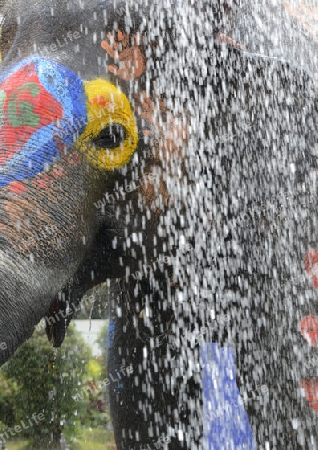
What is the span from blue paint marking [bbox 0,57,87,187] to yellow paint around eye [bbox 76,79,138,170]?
0.02m

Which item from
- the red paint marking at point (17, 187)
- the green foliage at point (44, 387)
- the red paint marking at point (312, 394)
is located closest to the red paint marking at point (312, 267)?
the red paint marking at point (312, 394)

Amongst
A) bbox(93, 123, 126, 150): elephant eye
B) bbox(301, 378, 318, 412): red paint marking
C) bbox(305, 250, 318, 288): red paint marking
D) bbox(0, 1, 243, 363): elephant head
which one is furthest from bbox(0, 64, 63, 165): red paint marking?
bbox(301, 378, 318, 412): red paint marking

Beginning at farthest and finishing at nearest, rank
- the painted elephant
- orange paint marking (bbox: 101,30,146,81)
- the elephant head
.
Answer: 1. orange paint marking (bbox: 101,30,146,81)
2. the painted elephant
3. the elephant head

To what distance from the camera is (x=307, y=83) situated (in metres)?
1.99

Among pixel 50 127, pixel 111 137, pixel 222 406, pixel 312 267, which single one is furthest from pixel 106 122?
pixel 222 406

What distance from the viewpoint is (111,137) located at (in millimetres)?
1792

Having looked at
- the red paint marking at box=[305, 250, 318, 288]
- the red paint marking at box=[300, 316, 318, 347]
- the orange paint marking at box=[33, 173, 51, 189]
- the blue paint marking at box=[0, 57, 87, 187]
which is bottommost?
the red paint marking at box=[300, 316, 318, 347]

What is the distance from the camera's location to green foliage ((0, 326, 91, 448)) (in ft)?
14.8

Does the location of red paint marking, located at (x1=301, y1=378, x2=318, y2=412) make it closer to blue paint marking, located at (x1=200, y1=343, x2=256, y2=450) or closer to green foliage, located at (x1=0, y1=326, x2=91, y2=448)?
blue paint marking, located at (x1=200, y1=343, x2=256, y2=450)

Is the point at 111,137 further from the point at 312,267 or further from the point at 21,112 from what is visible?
the point at 312,267

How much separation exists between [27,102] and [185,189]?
0.45 meters

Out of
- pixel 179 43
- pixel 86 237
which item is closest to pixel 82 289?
pixel 86 237

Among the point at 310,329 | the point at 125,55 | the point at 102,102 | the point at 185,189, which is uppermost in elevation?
the point at 125,55

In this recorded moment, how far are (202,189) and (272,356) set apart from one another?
1.57ft
